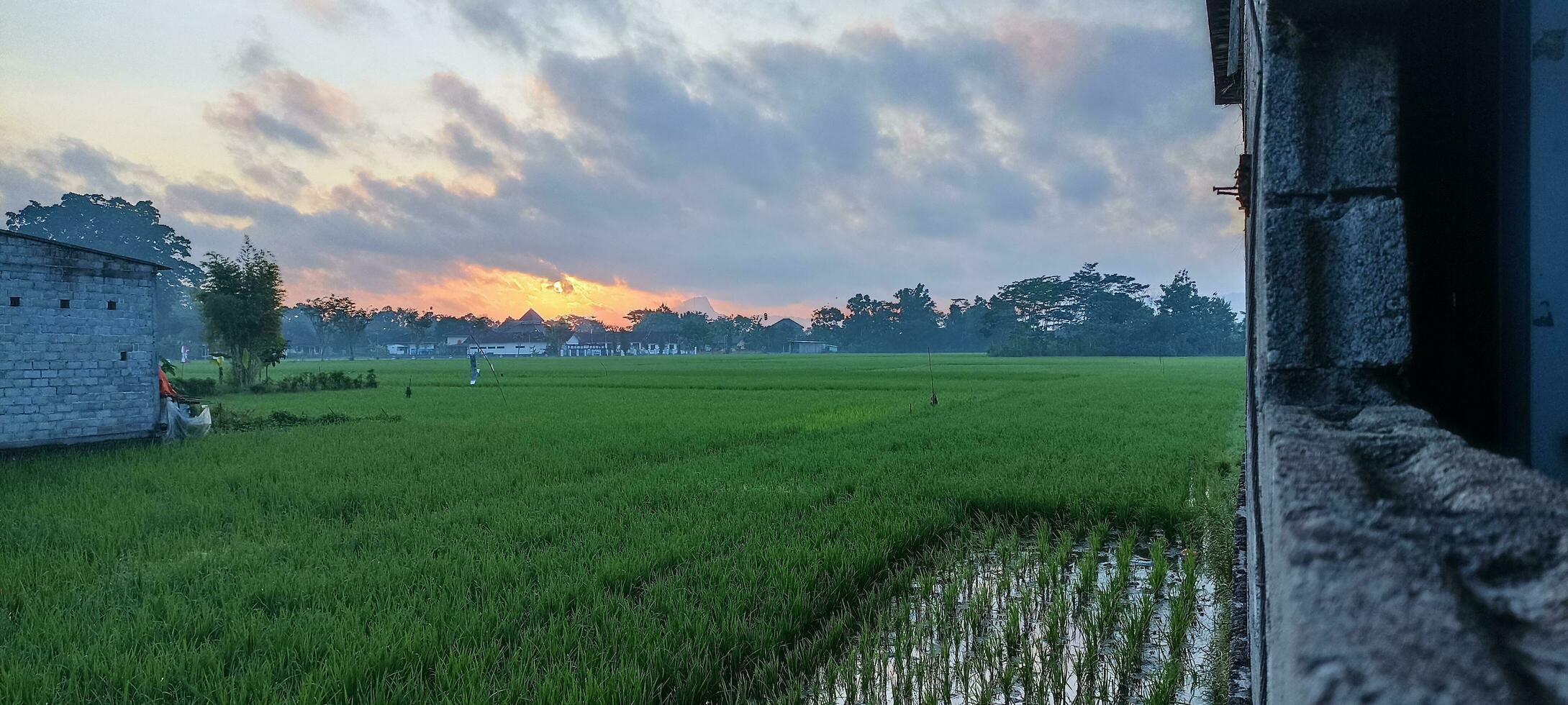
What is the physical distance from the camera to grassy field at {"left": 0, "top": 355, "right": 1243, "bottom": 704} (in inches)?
113

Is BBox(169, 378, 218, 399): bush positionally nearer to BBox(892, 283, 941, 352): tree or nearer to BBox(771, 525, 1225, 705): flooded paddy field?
BBox(771, 525, 1225, 705): flooded paddy field

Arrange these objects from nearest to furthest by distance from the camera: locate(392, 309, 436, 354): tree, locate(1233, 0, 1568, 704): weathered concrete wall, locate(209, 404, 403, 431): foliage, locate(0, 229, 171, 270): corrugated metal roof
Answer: locate(1233, 0, 1568, 704): weathered concrete wall, locate(0, 229, 171, 270): corrugated metal roof, locate(209, 404, 403, 431): foliage, locate(392, 309, 436, 354): tree

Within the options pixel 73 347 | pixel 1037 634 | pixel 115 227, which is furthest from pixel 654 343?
pixel 1037 634

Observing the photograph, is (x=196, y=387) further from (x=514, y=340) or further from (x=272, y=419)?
(x=514, y=340)

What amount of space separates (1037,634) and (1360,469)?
2.61 metres

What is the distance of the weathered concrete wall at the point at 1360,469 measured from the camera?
2.54 feet

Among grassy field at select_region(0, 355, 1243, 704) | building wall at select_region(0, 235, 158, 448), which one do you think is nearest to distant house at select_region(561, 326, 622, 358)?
building wall at select_region(0, 235, 158, 448)

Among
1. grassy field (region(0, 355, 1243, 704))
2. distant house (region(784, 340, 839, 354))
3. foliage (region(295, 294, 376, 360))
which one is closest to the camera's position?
grassy field (region(0, 355, 1243, 704))

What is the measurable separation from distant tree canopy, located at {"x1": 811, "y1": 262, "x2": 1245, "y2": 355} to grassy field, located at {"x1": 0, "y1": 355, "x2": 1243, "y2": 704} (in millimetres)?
58947

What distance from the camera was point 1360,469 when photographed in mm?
1202

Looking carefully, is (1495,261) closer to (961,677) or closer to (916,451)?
(961,677)

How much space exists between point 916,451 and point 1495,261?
6937 millimetres

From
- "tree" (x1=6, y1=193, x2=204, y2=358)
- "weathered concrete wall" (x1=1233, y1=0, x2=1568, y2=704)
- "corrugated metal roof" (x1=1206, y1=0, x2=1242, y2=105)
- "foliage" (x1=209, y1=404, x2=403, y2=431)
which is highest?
"tree" (x1=6, y1=193, x2=204, y2=358)

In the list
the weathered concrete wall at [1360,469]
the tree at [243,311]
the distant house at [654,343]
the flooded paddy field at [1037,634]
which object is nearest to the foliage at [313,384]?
the tree at [243,311]
